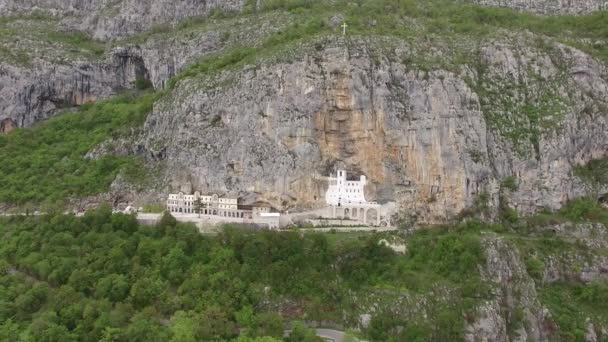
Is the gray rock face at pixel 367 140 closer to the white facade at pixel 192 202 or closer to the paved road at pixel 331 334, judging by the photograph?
the white facade at pixel 192 202

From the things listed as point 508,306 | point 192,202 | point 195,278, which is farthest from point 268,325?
point 508,306

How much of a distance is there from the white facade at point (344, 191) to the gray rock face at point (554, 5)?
4639cm

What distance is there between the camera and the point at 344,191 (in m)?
63.6

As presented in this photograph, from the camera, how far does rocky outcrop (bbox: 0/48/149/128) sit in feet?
285

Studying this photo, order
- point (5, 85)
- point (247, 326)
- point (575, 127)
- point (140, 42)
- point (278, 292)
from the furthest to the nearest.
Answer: point (140, 42) → point (5, 85) → point (575, 127) → point (278, 292) → point (247, 326)

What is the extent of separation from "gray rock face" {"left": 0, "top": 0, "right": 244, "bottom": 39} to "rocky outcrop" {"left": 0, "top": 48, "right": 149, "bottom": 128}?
7543mm

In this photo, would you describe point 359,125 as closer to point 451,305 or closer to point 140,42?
point 451,305

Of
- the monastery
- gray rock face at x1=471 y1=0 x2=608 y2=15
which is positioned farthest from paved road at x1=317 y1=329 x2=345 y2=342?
gray rock face at x1=471 y1=0 x2=608 y2=15

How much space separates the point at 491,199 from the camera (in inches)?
2511

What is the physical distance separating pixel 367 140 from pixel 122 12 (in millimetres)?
58422

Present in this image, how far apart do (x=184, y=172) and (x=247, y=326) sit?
2380 centimetres

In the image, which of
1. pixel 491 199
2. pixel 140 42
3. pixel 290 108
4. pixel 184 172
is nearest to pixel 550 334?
pixel 491 199

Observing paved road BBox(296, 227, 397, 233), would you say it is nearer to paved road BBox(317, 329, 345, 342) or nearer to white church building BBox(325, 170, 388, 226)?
white church building BBox(325, 170, 388, 226)

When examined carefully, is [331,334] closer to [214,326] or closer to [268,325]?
[268,325]
